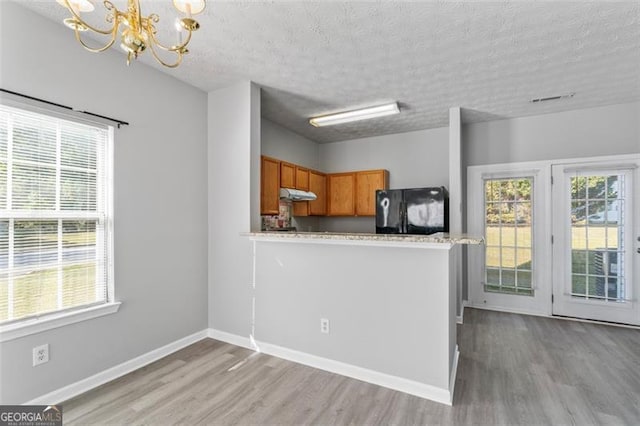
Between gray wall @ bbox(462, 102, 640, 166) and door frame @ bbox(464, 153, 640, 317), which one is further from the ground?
gray wall @ bbox(462, 102, 640, 166)

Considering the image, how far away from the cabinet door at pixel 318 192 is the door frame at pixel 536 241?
227 centimetres

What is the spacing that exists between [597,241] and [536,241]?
2.11 feet

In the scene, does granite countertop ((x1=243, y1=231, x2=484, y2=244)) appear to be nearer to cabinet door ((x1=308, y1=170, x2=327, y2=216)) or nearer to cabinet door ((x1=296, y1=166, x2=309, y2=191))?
cabinet door ((x1=296, y1=166, x2=309, y2=191))

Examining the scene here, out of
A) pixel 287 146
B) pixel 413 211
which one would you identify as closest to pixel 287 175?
pixel 287 146

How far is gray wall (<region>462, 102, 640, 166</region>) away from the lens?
12.4 feet

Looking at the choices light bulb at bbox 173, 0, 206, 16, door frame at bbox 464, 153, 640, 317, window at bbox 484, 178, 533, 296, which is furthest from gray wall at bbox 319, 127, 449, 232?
light bulb at bbox 173, 0, 206, 16

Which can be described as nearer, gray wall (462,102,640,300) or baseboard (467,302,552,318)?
gray wall (462,102,640,300)

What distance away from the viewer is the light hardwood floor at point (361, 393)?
205 cm

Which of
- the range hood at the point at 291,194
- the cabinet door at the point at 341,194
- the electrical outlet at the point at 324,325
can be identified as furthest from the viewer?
the cabinet door at the point at 341,194

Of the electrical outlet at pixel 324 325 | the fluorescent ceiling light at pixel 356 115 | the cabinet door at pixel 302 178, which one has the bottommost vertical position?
the electrical outlet at pixel 324 325

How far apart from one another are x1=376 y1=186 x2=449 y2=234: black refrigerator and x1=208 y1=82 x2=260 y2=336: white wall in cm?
188

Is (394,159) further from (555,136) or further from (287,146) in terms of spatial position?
(555,136)

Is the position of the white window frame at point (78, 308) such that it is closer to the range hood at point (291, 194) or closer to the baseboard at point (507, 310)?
the range hood at point (291, 194)

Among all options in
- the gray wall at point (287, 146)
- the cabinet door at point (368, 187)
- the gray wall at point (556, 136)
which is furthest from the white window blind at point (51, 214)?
the gray wall at point (556, 136)
